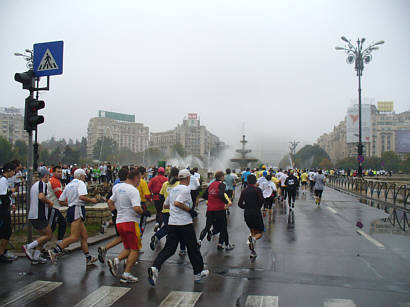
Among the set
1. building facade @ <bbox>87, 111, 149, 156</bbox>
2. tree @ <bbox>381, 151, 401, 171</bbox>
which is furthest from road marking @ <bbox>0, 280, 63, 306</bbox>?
building facade @ <bbox>87, 111, 149, 156</bbox>

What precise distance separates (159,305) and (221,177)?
3.99 m

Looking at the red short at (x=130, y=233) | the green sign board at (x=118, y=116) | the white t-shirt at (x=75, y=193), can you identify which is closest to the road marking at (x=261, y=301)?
the red short at (x=130, y=233)

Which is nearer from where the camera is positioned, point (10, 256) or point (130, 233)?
point (130, 233)

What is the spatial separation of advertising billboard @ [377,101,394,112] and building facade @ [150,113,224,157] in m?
66.2

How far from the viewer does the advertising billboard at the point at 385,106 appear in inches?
5773

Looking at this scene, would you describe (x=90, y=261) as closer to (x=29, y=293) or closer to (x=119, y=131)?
(x=29, y=293)

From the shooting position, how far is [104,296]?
547cm

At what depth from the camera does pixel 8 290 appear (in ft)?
18.8

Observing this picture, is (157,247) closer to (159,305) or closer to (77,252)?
(77,252)

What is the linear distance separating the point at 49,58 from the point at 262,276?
6846mm

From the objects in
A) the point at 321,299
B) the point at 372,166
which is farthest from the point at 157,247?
the point at 372,166

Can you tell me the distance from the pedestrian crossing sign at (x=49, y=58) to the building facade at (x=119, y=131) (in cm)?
11479

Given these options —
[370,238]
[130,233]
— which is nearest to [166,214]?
[130,233]

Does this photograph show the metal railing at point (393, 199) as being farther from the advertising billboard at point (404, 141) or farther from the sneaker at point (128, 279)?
the advertising billboard at point (404, 141)
